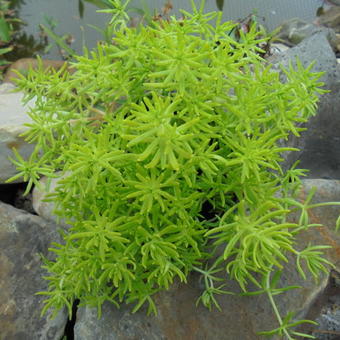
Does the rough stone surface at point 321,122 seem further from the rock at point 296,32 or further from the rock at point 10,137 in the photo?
the rock at point 296,32

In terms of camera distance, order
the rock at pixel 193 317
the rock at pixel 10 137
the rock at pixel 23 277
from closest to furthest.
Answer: the rock at pixel 193 317, the rock at pixel 23 277, the rock at pixel 10 137

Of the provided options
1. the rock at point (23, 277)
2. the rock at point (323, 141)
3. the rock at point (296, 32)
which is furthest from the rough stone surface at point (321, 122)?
the rock at point (296, 32)

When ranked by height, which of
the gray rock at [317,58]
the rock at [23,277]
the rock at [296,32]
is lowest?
the rock at [23,277]

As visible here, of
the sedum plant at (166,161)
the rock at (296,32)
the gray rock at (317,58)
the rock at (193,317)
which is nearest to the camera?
the sedum plant at (166,161)

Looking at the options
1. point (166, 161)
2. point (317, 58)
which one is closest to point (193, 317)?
point (166, 161)

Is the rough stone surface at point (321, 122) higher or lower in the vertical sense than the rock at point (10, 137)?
higher

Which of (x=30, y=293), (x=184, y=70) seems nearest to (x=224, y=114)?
(x=184, y=70)

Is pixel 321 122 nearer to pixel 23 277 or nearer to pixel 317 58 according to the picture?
pixel 317 58

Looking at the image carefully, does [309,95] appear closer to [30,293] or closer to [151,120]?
[151,120]
